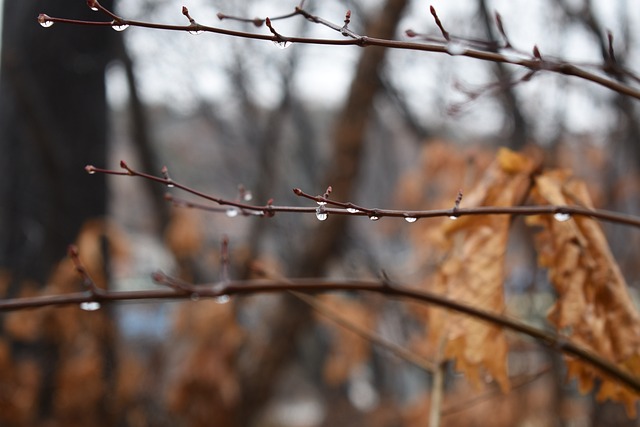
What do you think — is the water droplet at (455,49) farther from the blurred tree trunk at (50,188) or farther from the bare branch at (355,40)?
the blurred tree trunk at (50,188)

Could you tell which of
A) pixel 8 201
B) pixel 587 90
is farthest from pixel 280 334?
pixel 587 90

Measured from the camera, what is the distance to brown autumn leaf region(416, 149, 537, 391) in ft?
4.08

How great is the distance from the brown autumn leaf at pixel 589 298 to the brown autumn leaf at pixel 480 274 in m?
0.08

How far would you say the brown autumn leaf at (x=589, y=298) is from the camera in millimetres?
1156

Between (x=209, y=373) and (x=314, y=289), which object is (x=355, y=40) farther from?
(x=209, y=373)

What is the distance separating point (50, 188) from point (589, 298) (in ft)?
8.54

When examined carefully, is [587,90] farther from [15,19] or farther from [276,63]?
[15,19]

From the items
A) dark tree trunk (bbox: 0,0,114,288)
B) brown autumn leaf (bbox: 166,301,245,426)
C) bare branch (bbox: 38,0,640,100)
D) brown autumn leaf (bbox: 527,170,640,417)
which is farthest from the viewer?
dark tree trunk (bbox: 0,0,114,288)

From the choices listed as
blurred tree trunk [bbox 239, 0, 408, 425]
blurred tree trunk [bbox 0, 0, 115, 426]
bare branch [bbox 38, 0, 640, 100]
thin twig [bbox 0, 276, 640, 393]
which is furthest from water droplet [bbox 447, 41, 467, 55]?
A: blurred tree trunk [bbox 0, 0, 115, 426]

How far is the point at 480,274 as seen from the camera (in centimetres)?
128

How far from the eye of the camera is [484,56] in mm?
803

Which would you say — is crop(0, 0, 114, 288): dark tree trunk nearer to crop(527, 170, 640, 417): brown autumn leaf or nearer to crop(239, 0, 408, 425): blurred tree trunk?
crop(239, 0, 408, 425): blurred tree trunk

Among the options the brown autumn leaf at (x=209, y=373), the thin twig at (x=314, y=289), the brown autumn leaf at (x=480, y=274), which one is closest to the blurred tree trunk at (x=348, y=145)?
the brown autumn leaf at (x=209, y=373)

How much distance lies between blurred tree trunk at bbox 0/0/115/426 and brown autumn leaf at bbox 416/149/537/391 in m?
2.10
